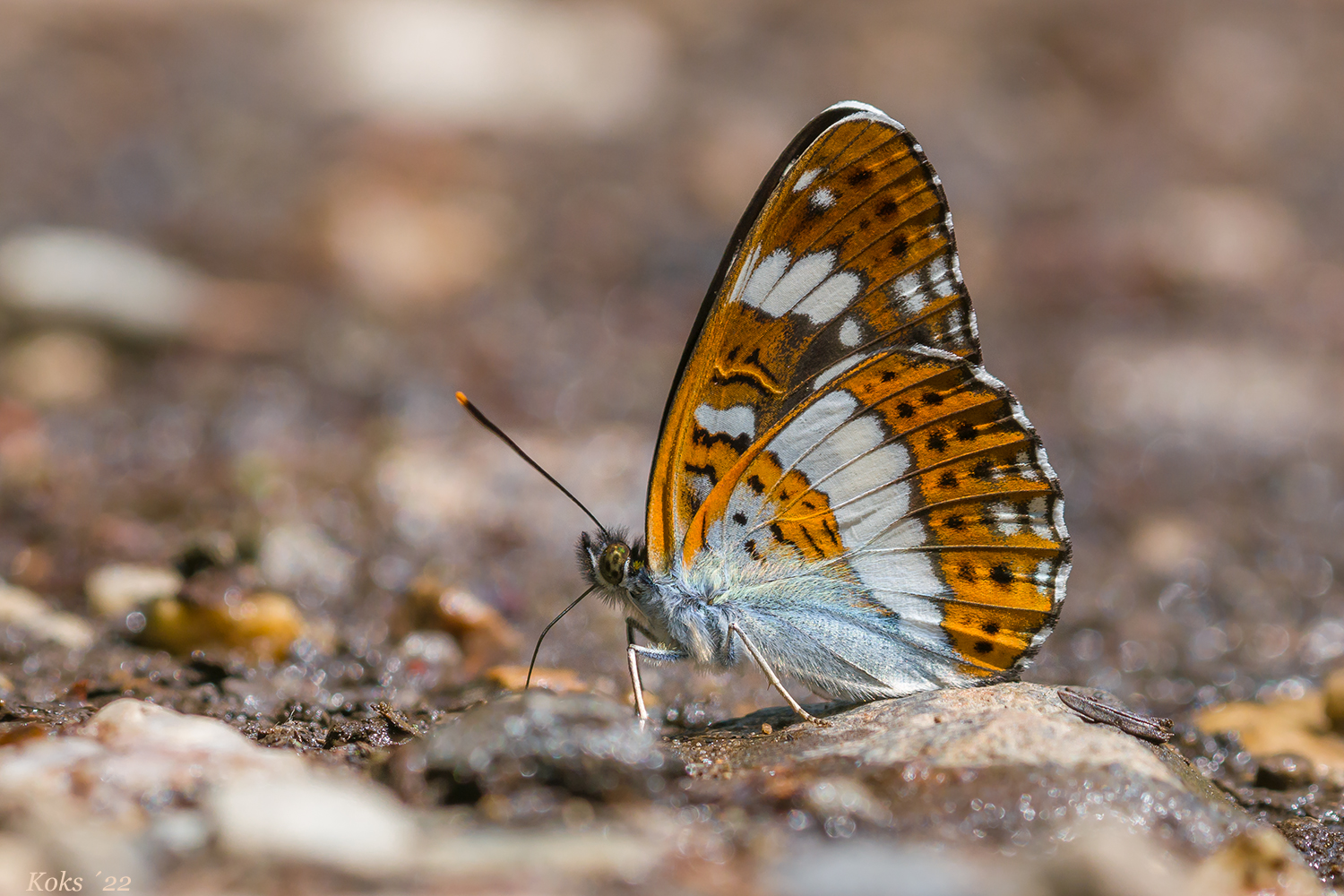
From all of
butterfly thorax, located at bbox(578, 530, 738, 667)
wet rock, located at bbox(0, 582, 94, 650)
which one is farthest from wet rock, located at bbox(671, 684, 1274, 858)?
wet rock, located at bbox(0, 582, 94, 650)

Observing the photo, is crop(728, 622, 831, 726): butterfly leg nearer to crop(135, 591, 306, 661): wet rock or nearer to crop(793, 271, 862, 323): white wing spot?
crop(793, 271, 862, 323): white wing spot

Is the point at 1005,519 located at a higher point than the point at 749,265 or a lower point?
lower

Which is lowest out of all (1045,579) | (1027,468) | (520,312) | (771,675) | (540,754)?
(540,754)

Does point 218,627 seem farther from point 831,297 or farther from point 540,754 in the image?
point 831,297

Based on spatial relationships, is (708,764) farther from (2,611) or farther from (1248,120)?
(1248,120)

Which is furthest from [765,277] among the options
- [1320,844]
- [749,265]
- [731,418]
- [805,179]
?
[1320,844]

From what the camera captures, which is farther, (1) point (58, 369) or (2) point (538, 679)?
(1) point (58, 369)
